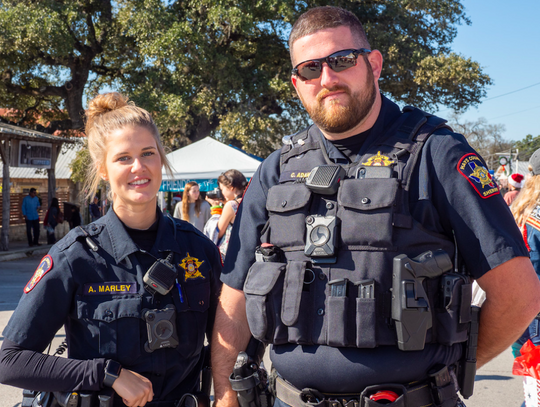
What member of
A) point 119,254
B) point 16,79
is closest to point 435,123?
point 119,254

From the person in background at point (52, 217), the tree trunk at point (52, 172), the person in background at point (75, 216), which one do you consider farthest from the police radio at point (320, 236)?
the person in background at point (75, 216)

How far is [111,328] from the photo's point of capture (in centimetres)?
181

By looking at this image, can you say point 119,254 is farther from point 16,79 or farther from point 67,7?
point 16,79

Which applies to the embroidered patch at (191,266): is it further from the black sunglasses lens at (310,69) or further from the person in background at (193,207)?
the person in background at (193,207)

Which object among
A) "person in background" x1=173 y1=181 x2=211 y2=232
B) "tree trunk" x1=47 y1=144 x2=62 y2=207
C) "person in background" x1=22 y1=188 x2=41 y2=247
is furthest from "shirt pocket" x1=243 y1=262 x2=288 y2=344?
"tree trunk" x1=47 y1=144 x2=62 y2=207

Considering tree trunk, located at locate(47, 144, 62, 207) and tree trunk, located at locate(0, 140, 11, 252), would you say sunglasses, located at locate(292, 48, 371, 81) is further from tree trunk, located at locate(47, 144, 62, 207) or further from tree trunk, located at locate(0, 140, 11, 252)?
tree trunk, located at locate(47, 144, 62, 207)

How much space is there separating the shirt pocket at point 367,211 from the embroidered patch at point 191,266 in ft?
2.32

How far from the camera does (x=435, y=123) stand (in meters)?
1.75

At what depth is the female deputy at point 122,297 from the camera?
1.73 m

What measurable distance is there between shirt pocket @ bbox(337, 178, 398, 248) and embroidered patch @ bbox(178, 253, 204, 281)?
71 cm

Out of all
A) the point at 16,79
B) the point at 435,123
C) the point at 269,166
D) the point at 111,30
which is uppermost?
the point at 111,30

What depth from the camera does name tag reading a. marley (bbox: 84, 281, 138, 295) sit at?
183cm

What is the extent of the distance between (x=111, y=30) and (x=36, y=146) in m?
→ 4.45

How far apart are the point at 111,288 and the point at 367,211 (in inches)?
39.5
